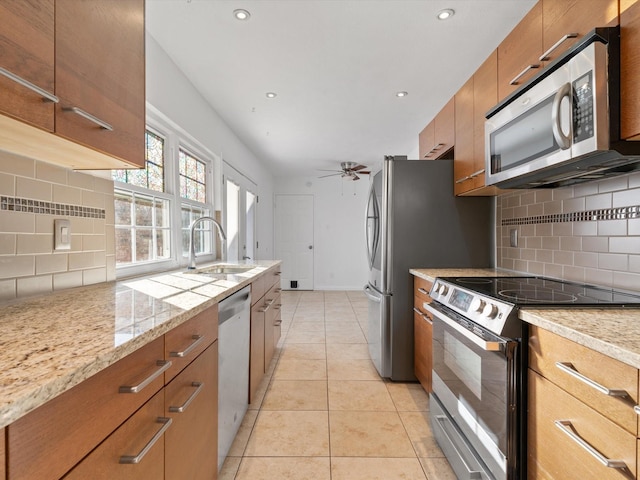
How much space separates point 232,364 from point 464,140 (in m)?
2.05

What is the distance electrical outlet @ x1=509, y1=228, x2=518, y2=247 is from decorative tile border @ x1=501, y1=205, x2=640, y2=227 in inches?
2.7

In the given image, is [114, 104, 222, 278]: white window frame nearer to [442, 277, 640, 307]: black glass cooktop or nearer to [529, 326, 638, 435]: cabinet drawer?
[442, 277, 640, 307]: black glass cooktop

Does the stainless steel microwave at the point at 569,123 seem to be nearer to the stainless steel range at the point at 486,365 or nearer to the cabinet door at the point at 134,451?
the stainless steel range at the point at 486,365

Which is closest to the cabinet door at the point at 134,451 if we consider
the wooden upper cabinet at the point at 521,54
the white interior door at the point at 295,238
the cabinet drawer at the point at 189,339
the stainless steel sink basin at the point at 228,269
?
the cabinet drawer at the point at 189,339

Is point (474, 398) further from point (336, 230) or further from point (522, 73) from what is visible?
point (336, 230)

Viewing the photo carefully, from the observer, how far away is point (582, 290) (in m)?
1.46

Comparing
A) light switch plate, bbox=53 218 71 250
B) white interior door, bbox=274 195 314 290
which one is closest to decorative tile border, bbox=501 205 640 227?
light switch plate, bbox=53 218 71 250

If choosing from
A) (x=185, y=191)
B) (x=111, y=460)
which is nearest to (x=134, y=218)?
(x=185, y=191)

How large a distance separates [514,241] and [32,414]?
8.14 feet

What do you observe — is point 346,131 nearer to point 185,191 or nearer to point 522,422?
point 185,191

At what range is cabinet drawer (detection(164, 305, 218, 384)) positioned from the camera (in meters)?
0.96

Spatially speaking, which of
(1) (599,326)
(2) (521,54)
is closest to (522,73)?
(2) (521,54)

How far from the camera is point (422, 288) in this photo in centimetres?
223

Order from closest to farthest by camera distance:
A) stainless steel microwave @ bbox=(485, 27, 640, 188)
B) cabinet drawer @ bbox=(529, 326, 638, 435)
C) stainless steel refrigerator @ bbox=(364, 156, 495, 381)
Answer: cabinet drawer @ bbox=(529, 326, 638, 435) < stainless steel microwave @ bbox=(485, 27, 640, 188) < stainless steel refrigerator @ bbox=(364, 156, 495, 381)
